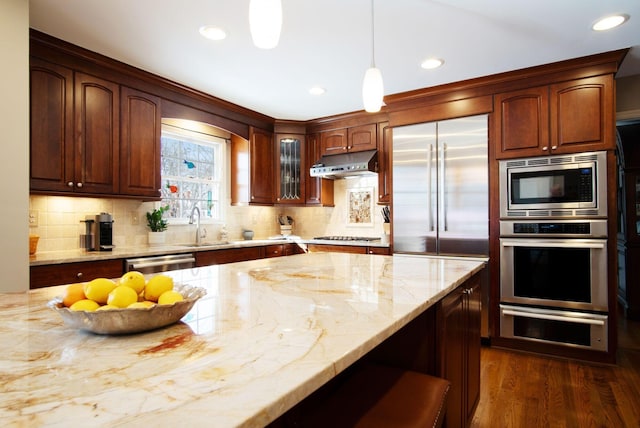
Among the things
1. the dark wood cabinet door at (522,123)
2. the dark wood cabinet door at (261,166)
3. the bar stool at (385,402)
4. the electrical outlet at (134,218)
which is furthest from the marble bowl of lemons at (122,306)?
the dark wood cabinet door at (261,166)

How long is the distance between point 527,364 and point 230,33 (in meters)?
3.38

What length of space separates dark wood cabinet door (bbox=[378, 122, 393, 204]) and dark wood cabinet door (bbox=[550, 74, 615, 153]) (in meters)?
1.64

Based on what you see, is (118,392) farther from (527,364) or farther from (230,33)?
(527,364)

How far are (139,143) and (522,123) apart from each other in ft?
11.1

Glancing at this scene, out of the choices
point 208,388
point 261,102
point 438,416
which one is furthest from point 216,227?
point 208,388

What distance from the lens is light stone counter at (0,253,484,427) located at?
0.51 metres

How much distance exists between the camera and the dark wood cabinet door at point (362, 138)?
4.31 m

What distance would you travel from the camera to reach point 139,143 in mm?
3199

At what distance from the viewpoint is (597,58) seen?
2852 millimetres

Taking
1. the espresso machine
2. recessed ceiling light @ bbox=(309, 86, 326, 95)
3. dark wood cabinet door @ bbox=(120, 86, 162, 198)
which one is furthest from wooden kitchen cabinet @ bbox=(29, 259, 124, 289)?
recessed ceiling light @ bbox=(309, 86, 326, 95)

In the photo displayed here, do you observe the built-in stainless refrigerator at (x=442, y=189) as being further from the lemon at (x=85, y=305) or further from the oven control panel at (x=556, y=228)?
the lemon at (x=85, y=305)

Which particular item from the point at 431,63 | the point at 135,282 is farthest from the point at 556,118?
the point at 135,282

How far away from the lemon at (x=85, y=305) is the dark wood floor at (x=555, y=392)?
81.9 inches

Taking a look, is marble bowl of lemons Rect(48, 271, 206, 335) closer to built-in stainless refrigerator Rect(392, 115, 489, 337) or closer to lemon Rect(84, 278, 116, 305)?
lemon Rect(84, 278, 116, 305)
